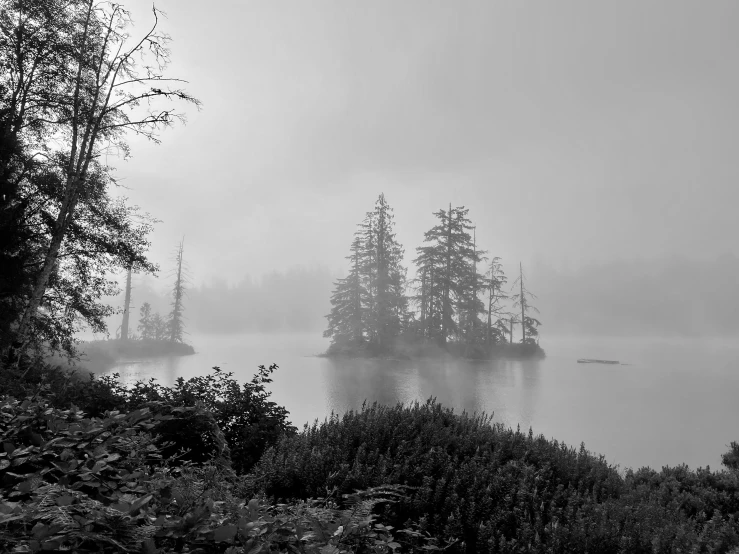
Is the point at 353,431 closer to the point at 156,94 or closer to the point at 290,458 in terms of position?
the point at 290,458

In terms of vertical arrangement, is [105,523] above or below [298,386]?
above

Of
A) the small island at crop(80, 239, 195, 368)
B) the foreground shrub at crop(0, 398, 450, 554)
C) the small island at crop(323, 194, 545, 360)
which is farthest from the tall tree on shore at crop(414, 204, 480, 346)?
the foreground shrub at crop(0, 398, 450, 554)

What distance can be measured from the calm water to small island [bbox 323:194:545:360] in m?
6.49

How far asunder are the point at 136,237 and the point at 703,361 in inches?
892

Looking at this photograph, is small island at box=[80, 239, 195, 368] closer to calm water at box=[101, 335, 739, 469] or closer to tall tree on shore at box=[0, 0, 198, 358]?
calm water at box=[101, 335, 739, 469]

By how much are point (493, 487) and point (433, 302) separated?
23.9m

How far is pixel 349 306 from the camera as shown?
28.0 m

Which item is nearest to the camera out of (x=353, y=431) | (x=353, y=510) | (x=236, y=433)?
(x=353, y=510)

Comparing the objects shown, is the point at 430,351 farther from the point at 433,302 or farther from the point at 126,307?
the point at 126,307

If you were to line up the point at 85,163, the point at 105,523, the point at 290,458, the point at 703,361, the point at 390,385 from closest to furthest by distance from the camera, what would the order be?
the point at 105,523, the point at 290,458, the point at 85,163, the point at 390,385, the point at 703,361

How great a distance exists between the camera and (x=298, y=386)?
12211 mm

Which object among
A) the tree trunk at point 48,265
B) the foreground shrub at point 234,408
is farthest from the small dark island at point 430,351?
the foreground shrub at point 234,408

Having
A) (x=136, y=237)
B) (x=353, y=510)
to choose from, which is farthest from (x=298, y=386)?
(x=353, y=510)

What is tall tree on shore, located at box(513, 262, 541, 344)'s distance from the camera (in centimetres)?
2878
